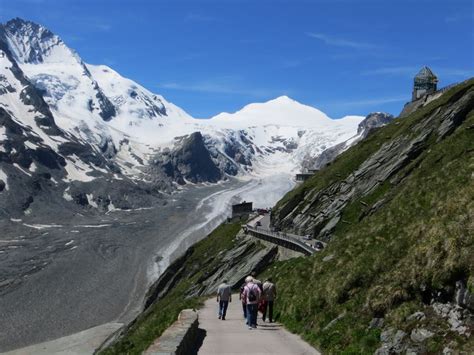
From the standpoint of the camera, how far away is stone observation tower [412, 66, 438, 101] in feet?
361

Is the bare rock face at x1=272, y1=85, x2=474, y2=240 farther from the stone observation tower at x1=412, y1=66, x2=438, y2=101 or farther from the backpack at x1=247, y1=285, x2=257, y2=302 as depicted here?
the stone observation tower at x1=412, y1=66, x2=438, y2=101

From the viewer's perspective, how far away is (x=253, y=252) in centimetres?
6838

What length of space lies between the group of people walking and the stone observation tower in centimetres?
9163

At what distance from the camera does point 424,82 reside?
4360 inches

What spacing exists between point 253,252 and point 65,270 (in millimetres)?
81051

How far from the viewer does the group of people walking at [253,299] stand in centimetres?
2522

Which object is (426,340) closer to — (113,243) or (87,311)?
(87,311)

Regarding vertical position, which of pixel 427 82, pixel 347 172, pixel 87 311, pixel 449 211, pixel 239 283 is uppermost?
pixel 427 82

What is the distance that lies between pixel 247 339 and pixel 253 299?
304 cm

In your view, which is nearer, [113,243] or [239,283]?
[239,283]

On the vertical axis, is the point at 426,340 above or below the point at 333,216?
below

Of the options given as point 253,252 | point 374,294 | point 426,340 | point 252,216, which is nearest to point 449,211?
point 374,294

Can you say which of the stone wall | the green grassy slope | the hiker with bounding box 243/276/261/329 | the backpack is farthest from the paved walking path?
the green grassy slope

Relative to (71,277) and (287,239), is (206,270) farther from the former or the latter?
(71,277)
